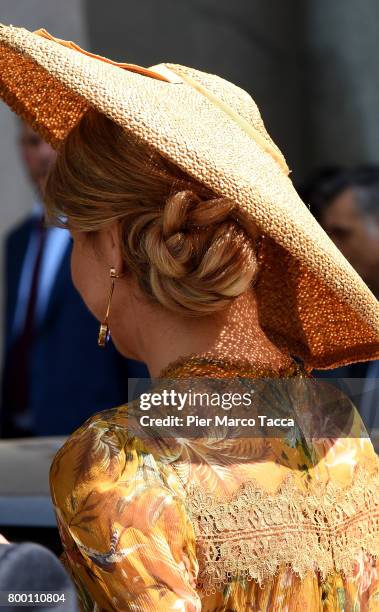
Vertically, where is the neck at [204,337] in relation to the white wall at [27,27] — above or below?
below

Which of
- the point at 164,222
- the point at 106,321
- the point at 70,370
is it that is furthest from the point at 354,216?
the point at 164,222

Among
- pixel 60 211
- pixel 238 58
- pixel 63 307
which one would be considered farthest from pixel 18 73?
pixel 238 58

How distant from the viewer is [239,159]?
1.54m

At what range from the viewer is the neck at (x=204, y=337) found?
1.60 metres

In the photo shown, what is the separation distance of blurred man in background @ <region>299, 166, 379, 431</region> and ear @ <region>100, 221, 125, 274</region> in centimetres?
206

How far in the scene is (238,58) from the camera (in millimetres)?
5816

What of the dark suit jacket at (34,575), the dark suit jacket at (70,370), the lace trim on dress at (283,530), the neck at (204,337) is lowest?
the dark suit jacket at (70,370)

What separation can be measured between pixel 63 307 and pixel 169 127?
2.25 m

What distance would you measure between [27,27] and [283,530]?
3.93 metres

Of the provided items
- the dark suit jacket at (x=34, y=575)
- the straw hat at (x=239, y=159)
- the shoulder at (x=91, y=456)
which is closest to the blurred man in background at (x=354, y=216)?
the straw hat at (x=239, y=159)

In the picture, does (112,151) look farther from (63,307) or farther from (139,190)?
(63,307)

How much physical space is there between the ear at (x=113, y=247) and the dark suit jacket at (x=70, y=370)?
184 cm

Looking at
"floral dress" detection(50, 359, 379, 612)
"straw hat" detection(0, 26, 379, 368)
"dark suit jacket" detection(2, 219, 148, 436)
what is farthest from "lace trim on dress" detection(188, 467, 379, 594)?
"dark suit jacket" detection(2, 219, 148, 436)

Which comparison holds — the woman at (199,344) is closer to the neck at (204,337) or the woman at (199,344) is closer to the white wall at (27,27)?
the neck at (204,337)
